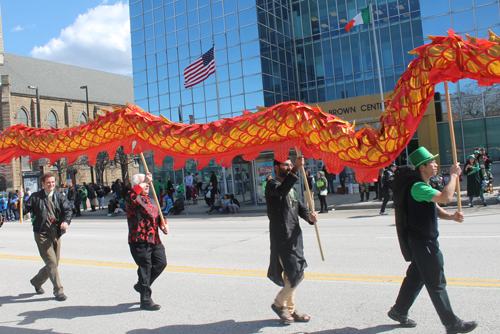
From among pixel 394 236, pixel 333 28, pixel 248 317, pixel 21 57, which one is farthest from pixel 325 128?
pixel 21 57

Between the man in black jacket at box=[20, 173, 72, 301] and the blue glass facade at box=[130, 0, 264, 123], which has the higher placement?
the blue glass facade at box=[130, 0, 264, 123]

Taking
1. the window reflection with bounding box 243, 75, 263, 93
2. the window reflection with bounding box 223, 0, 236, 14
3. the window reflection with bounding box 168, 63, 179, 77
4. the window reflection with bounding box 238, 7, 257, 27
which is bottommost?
the window reflection with bounding box 243, 75, 263, 93

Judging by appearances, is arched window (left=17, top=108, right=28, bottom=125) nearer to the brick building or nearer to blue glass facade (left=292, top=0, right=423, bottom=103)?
the brick building

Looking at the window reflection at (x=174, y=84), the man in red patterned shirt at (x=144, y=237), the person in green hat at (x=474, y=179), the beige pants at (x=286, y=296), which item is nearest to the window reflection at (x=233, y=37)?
the window reflection at (x=174, y=84)

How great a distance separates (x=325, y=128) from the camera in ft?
12.9

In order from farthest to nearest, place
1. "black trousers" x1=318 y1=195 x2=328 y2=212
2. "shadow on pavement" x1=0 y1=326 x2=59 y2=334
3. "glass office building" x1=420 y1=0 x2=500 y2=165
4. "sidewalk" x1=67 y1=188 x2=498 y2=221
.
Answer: "glass office building" x1=420 y1=0 x2=500 y2=165 → "black trousers" x1=318 y1=195 x2=328 y2=212 → "sidewalk" x1=67 y1=188 x2=498 y2=221 → "shadow on pavement" x1=0 y1=326 x2=59 y2=334

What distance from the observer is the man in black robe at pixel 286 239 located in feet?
14.7

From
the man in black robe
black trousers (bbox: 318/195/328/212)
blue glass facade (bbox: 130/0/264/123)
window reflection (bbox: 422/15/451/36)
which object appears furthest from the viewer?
blue glass facade (bbox: 130/0/264/123)

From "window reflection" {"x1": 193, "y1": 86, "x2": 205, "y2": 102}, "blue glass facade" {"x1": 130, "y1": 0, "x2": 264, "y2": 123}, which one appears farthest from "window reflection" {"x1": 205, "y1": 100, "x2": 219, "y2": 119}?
"window reflection" {"x1": 193, "y1": 86, "x2": 205, "y2": 102}

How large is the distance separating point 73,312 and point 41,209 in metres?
1.76

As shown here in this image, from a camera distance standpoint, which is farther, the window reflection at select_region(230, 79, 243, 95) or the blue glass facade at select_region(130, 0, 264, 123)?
the window reflection at select_region(230, 79, 243, 95)

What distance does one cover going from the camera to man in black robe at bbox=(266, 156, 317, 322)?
4492mm

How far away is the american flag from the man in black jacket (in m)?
16.4

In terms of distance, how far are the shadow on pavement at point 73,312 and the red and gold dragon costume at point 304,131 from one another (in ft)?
6.92
